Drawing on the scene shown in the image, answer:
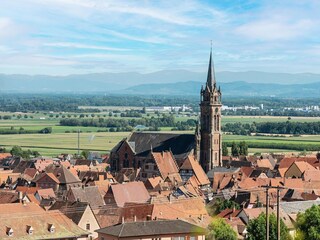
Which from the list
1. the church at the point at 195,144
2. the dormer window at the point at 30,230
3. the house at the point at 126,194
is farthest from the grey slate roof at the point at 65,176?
the dormer window at the point at 30,230

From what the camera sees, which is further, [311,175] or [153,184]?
[311,175]

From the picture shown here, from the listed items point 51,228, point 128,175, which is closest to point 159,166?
point 128,175

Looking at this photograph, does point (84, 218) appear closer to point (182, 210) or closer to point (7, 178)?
point (182, 210)

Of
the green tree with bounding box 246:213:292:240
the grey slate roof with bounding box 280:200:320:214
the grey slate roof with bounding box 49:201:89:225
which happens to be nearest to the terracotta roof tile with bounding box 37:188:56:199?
the grey slate roof with bounding box 49:201:89:225

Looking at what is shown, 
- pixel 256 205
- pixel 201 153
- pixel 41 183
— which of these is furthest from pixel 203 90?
pixel 256 205

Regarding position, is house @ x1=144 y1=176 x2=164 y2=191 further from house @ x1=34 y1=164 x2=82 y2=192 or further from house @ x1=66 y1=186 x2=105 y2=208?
house @ x1=66 y1=186 x2=105 y2=208

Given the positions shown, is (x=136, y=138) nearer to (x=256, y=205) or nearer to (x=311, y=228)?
(x=256, y=205)
